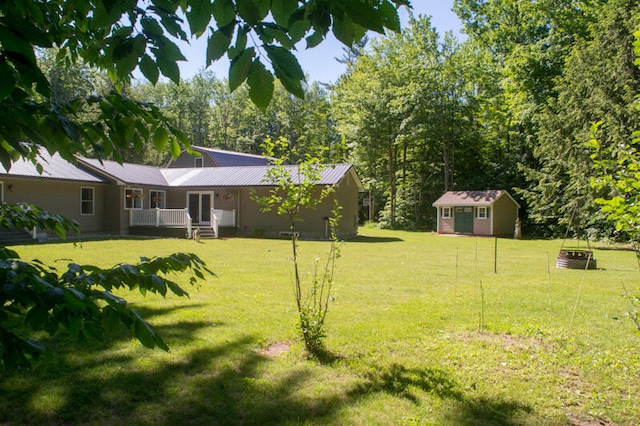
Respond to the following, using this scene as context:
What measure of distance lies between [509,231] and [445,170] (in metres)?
7.08

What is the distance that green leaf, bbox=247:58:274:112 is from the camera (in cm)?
152

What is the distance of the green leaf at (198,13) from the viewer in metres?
1.58

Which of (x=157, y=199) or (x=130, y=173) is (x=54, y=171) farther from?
(x=157, y=199)

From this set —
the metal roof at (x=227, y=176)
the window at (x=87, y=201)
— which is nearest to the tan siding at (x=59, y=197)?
the window at (x=87, y=201)

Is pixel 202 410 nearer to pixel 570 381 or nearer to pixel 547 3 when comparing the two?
pixel 570 381

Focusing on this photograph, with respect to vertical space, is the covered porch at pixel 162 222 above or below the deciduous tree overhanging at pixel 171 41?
below

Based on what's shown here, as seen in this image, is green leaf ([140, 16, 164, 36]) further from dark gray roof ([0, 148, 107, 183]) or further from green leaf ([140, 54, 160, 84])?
dark gray roof ([0, 148, 107, 183])

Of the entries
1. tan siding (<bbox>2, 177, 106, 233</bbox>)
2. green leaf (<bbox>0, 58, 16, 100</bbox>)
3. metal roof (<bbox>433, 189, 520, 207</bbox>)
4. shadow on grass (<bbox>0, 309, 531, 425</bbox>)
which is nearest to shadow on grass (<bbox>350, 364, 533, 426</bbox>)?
shadow on grass (<bbox>0, 309, 531, 425</bbox>)

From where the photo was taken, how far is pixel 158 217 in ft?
72.2

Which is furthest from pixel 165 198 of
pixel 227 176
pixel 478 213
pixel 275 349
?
pixel 275 349

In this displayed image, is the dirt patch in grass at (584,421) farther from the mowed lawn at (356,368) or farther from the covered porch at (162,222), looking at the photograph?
the covered porch at (162,222)

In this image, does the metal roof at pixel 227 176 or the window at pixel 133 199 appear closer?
the window at pixel 133 199

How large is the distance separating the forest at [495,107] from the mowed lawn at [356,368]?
1590cm

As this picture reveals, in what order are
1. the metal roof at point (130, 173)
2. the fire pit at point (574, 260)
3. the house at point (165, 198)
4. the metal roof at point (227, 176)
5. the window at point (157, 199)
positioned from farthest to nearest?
the window at point (157, 199)
the metal roof at point (227, 176)
the metal roof at point (130, 173)
the house at point (165, 198)
the fire pit at point (574, 260)
